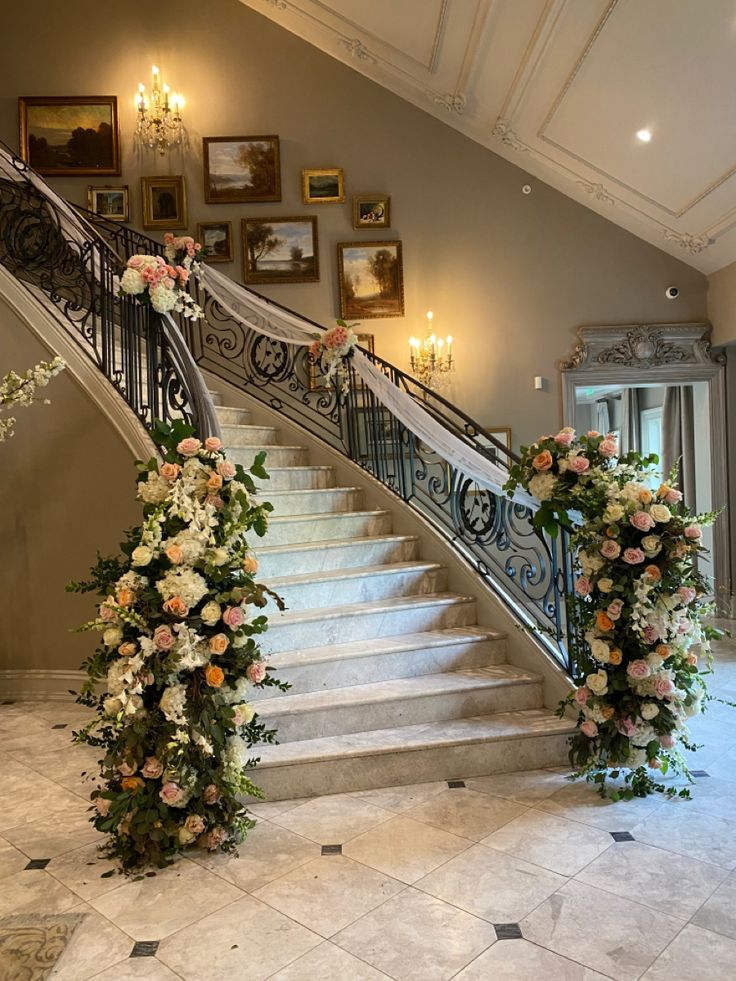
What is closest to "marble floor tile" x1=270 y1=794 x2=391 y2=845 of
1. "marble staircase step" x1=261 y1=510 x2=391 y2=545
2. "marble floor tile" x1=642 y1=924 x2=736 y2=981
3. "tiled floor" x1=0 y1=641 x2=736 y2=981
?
"tiled floor" x1=0 y1=641 x2=736 y2=981

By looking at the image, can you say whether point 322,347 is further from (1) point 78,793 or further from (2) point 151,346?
(1) point 78,793

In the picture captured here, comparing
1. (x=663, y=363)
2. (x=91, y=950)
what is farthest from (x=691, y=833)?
(x=663, y=363)

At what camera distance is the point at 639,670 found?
10.5ft

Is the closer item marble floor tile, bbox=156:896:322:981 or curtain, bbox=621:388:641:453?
marble floor tile, bbox=156:896:322:981

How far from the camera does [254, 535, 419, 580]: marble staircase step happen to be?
4406mm

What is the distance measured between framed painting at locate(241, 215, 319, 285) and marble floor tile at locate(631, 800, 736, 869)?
19.4ft

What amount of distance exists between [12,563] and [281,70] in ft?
18.4

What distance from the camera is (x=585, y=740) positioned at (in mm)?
3379

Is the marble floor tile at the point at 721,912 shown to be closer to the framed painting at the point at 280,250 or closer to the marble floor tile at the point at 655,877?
the marble floor tile at the point at 655,877

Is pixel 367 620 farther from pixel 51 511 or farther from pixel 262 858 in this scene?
pixel 51 511

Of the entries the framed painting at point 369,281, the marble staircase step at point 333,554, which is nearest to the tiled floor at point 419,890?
the marble staircase step at point 333,554

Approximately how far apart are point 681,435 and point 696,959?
7.57 metres

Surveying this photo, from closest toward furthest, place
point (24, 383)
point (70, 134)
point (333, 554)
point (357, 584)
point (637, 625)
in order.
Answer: point (637, 625) → point (24, 383) → point (357, 584) → point (333, 554) → point (70, 134)

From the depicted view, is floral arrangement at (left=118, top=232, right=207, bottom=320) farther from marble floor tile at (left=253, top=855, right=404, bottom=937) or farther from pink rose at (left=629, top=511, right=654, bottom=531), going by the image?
marble floor tile at (left=253, top=855, right=404, bottom=937)
